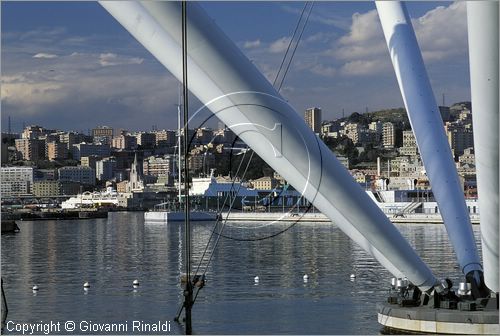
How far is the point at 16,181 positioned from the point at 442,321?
264 ft

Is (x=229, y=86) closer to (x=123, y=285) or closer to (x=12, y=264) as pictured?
(x=123, y=285)

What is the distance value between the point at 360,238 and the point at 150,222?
4933 centimetres

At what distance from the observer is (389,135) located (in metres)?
88.6

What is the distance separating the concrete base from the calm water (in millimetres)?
1583

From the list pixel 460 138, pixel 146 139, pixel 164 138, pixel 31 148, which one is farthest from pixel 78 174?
pixel 460 138

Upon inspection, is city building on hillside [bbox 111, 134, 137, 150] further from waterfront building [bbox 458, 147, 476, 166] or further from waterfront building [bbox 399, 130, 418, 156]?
waterfront building [bbox 458, 147, 476, 166]

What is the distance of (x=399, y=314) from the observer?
7.88 meters

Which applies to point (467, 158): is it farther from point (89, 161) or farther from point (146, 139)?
point (89, 161)

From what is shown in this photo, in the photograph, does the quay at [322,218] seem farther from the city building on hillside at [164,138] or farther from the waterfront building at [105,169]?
the waterfront building at [105,169]

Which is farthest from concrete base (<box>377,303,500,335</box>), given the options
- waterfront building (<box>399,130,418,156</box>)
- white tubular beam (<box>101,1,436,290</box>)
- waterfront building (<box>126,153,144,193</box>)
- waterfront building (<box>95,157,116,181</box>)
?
waterfront building (<box>95,157,116,181</box>)

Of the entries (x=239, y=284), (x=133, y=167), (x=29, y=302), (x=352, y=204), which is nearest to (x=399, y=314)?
(x=352, y=204)

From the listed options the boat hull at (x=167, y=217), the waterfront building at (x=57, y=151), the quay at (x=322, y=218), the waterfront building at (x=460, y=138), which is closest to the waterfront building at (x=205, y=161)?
the quay at (x=322, y=218)

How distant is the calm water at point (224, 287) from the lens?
1110cm

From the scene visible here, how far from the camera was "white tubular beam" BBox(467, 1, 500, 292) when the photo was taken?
18.1 feet
